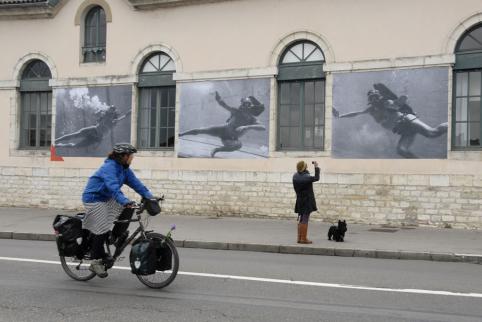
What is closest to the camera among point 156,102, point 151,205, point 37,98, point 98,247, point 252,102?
point 151,205

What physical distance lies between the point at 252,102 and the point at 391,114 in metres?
3.88

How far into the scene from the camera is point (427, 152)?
570 inches

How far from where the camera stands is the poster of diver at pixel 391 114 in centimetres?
1442

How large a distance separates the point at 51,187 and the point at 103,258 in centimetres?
1241

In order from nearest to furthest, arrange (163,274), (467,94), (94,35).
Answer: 1. (163,274)
2. (467,94)
3. (94,35)

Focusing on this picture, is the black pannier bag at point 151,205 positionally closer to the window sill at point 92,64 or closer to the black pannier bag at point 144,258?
the black pannier bag at point 144,258

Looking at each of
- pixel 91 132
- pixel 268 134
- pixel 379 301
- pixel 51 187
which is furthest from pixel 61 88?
pixel 379 301

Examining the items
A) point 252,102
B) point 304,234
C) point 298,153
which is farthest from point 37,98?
point 304,234

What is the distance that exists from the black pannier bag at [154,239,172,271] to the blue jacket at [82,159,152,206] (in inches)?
A: 25.4

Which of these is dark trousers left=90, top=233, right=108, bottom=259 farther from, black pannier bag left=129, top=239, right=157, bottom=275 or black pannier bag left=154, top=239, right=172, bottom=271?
black pannier bag left=154, top=239, right=172, bottom=271

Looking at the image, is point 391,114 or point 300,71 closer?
point 391,114

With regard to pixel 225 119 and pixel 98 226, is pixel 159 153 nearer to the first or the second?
pixel 225 119

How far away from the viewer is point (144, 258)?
7062 millimetres

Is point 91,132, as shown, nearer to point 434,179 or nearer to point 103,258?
point 434,179
